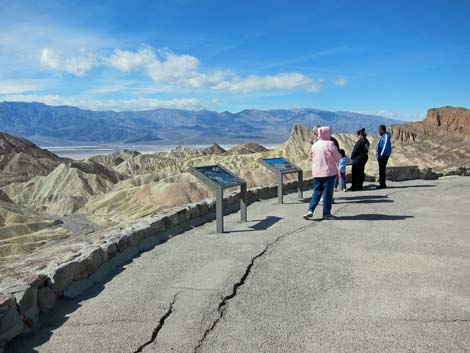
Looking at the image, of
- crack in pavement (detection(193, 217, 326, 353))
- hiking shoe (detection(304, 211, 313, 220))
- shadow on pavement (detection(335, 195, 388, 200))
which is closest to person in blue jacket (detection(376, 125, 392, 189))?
shadow on pavement (detection(335, 195, 388, 200))

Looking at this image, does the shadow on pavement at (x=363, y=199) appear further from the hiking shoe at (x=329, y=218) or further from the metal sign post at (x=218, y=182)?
the metal sign post at (x=218, y=182)

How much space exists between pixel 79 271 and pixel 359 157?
9.81 m

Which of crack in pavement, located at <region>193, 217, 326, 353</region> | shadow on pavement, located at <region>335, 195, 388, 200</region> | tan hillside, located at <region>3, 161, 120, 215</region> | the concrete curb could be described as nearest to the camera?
crack in pavement, located at <region>193, 217, 326, 353</region>

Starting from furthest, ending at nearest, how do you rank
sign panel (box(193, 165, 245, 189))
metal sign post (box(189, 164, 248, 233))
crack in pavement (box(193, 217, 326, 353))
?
sign panel (box(193, 165, 245, 189)) < metal sign post (box(189, 164, 248, 233)) < crack in pavement (box(193, 217, 326, 353))

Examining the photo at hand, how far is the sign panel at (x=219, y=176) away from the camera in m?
8.36

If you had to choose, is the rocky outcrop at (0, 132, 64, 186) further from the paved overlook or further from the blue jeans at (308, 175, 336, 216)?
the paved overlook

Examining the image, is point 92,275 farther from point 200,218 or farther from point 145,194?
point 145,194

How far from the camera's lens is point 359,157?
13.8 meters

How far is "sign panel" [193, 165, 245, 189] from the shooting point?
8.36 m

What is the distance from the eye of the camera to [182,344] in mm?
4113

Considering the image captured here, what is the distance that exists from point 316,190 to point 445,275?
139 inches

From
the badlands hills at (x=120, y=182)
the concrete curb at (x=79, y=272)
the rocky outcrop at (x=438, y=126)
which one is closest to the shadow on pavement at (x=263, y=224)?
the concrete curb at (x=79, y=272)

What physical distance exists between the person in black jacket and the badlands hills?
1810 centimetres

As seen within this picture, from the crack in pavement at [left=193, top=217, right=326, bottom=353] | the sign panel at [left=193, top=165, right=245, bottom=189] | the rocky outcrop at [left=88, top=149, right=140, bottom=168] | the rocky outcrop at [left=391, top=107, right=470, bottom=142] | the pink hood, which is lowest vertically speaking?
the rocky outcrop at [left=88, top=149, right=140, bottom=168]
